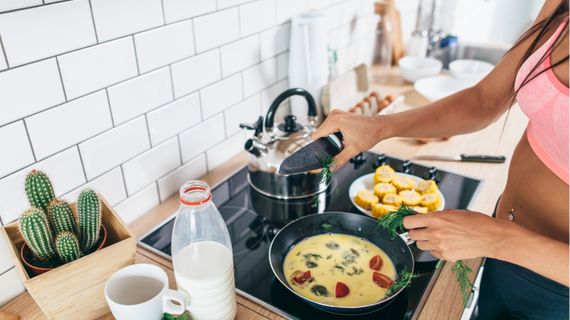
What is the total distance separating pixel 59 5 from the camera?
768 millimetres

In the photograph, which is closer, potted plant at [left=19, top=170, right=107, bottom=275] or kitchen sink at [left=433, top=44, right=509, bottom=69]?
potted plant at [left=19, top=170, right=107, bottom=275]

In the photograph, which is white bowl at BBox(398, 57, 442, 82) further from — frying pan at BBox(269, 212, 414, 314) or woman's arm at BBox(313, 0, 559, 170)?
frying pan at BBox(269, 212, 414, 314)

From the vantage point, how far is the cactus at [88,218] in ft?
2.38

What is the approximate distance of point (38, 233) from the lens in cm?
69

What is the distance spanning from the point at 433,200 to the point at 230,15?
645mm

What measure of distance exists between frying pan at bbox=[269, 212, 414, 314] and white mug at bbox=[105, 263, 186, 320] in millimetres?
196

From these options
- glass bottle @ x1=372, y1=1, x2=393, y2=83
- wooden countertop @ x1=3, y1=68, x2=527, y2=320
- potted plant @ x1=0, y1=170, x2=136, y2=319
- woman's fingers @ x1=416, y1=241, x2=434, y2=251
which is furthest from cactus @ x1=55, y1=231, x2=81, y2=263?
glass bottle @ x1=372, y1=1, x2=393, y2=83

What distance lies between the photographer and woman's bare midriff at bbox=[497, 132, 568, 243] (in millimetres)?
749

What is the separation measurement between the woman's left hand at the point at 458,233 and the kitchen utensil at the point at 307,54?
72 centimetres

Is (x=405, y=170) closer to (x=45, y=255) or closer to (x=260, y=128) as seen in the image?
(x=260, y=128)

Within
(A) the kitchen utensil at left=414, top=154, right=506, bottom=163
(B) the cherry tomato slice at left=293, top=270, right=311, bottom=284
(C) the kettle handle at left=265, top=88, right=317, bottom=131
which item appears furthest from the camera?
(A) the kitchen utensil at left=414, top=154, right=506, bottom=163

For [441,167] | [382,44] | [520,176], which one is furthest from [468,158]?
[382,44]

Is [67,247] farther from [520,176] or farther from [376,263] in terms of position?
[520,176]

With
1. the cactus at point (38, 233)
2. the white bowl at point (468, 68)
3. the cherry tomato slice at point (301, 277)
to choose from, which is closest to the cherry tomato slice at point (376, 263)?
the cherry tomato slice at point (301, 277)
